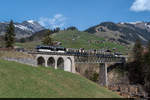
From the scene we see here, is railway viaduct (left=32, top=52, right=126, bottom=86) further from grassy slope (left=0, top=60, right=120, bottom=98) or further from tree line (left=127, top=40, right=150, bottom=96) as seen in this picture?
grassy slope (left=0, top=60, right=120, bottom=98)

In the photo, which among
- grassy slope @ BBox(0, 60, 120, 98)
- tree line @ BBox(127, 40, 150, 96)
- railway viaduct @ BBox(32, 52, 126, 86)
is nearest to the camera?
grassy slope @ BBox(0, 60, 120, 98)

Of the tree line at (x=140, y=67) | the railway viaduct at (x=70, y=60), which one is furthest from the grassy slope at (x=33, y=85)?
the tree line at (x=140, y=67)

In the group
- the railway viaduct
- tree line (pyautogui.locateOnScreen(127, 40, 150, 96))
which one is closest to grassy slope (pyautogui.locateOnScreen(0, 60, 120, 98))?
the railway viaduct

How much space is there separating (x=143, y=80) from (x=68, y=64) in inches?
1452

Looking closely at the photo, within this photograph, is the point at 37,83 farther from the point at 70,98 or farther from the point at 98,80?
the point at 98,80

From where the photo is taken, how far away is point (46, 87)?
3753cm

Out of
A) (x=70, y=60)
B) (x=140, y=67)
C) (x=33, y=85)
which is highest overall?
(x=70, y=60)

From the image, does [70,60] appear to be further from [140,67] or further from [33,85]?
[33,85]

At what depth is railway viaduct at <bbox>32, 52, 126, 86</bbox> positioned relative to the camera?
68.8 metres

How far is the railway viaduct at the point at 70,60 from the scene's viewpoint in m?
68.8

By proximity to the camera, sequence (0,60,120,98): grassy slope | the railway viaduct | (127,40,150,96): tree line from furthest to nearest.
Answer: (127,40,150,96): tree line
the railway viaduct
(0,60,120,98): grassy slope

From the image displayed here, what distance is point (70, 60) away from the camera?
245ft

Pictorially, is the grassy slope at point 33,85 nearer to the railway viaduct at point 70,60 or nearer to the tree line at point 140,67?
the railway viaduct at point 70,60

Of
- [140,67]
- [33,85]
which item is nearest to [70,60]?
[140,67]
